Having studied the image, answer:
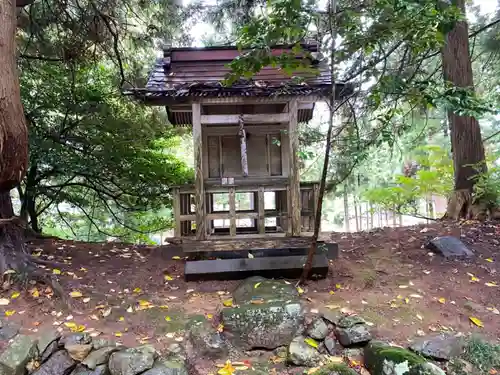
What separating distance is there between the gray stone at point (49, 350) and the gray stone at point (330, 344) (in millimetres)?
2957

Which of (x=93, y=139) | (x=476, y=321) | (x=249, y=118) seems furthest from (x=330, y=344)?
(x=93, y=139)

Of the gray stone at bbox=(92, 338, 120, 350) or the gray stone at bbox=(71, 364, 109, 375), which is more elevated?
the gray stone at bbox=(92, 338, 120, 350)

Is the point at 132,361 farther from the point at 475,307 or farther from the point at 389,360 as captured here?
the point at 475,307

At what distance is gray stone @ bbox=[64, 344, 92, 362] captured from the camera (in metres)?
3.76

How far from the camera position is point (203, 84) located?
18.2 feet

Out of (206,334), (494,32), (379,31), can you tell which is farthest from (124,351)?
(494,32)

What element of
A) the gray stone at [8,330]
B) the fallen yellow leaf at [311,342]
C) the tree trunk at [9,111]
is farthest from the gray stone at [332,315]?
the tree trunk at [9,111]

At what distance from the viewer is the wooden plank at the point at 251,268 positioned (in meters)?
5.45

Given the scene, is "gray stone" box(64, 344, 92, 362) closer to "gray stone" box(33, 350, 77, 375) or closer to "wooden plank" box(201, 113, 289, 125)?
"gray stone" box(33, 350, 77, 375)

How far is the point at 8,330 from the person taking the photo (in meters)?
3.99

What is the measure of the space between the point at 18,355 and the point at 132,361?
120 centimetres

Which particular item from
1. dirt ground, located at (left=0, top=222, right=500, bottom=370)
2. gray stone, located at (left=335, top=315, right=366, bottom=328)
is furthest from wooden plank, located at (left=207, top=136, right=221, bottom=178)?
gray stone, located at (left=335, top=315, right=366, bottom=328)

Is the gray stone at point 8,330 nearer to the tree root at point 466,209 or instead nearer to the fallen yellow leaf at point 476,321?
the fallen yellow leaf at point 476,321

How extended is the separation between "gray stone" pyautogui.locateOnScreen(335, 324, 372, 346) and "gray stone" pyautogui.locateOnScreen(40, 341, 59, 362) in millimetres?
3121
